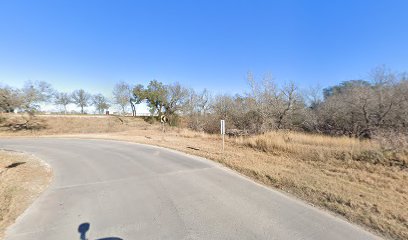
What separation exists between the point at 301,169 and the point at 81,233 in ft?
24.7

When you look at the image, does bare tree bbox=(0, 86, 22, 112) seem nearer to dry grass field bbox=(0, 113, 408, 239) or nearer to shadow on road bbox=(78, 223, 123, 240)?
dry grass field bbox=(0, 113, 408, 239)

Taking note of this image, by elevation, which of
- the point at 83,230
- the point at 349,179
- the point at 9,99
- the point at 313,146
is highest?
the point at 9,99

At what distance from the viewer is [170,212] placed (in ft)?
15.0

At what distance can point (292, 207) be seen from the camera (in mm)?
4816

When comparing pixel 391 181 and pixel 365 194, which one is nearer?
pixel 365 194

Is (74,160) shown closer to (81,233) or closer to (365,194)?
(81,233)

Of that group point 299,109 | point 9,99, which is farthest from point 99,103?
point 299,109

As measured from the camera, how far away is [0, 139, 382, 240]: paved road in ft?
12.2

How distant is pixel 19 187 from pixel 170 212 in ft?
15.9

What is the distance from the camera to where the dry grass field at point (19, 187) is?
4449mm

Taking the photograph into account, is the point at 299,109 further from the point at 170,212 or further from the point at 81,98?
the point at 81,98

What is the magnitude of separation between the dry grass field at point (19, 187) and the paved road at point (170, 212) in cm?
21

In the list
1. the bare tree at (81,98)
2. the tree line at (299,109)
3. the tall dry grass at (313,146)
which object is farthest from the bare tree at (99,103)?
the tall dry grass at (313,146)

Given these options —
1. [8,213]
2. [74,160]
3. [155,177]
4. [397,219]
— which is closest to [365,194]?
[397,219]
